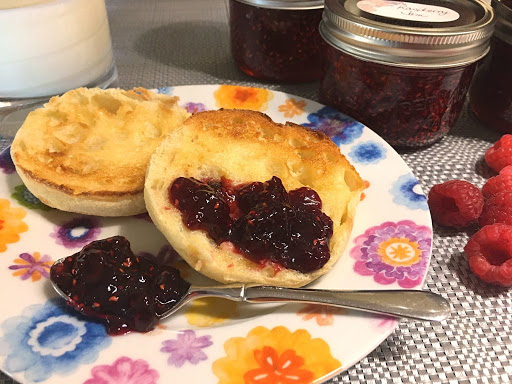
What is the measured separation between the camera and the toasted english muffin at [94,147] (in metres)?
1.40

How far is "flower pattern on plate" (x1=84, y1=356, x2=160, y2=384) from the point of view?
0.97 meters

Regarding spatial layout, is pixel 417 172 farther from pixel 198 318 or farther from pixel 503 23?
pixel 198 318

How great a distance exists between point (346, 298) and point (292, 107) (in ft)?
3.35

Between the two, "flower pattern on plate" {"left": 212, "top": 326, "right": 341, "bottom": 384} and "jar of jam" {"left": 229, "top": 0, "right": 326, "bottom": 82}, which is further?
"jar of jam" {"left": 229, "top": 0, "right": 326, "bottom": 82}

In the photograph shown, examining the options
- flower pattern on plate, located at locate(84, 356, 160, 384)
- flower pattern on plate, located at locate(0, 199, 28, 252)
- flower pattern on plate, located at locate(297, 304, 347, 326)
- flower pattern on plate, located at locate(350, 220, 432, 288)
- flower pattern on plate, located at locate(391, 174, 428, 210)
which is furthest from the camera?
flower pattern on plate, located at locate(391, 174, 428, 210)

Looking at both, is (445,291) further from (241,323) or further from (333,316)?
(241,323)

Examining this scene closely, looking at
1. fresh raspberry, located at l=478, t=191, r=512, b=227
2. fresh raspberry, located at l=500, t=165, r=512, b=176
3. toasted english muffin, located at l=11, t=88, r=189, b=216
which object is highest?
toasted english muffin, located at l=11, t=88, r=189, b=216

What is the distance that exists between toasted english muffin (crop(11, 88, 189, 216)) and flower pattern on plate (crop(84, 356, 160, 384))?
1.72 ft

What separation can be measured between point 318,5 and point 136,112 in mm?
970

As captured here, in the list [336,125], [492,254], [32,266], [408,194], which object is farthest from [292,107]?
[32,266]

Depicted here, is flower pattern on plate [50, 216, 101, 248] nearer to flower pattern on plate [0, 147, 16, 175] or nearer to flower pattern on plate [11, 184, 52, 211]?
flower pattern on plate [11, 184, 52, 211]

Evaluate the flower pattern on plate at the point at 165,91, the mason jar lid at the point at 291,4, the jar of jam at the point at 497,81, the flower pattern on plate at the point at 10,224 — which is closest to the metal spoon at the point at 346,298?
the flower pattern on plate at the point at 10,224

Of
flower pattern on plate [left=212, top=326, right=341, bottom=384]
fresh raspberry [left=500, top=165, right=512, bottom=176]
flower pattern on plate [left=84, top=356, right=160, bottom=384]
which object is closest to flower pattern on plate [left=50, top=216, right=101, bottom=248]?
flower pattern on plate [left=84, top=356, right=160, bottom=384]

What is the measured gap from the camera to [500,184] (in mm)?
1594
